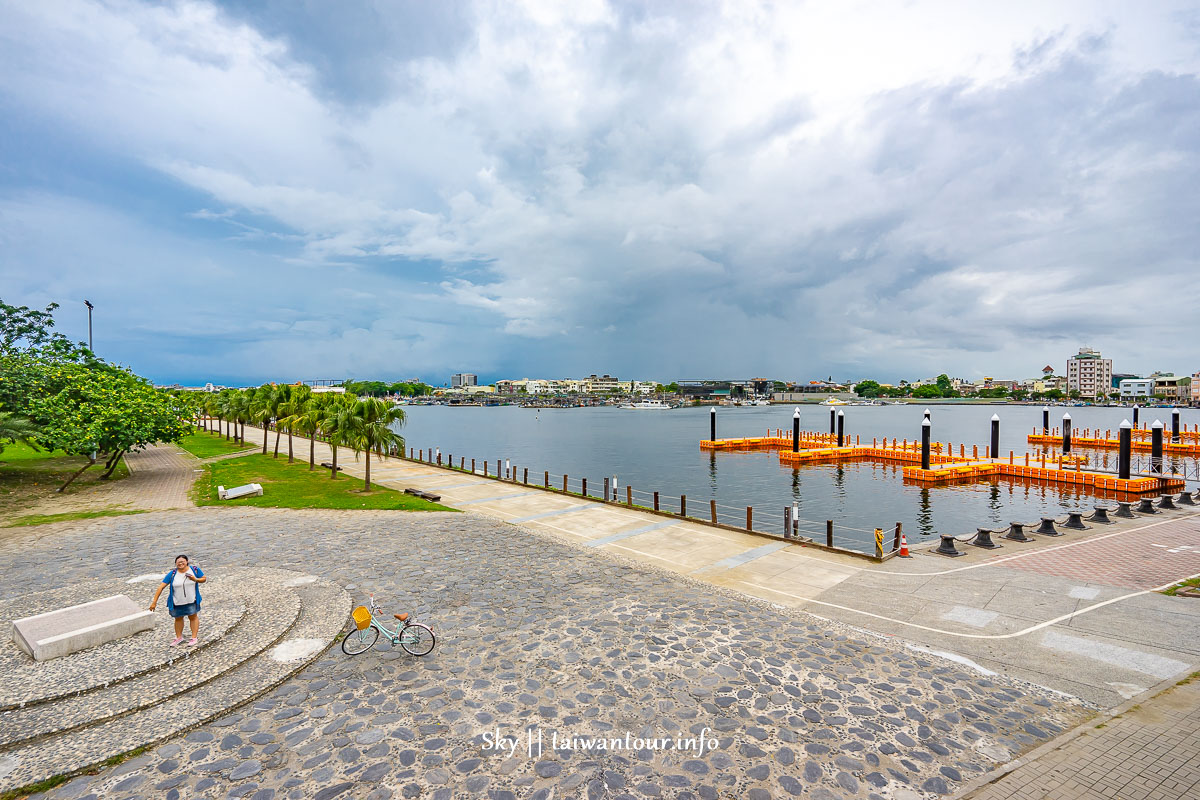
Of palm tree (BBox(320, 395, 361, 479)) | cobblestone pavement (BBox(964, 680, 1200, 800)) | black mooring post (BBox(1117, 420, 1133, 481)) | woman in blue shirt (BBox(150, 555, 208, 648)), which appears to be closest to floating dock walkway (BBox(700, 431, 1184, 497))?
black mooring post (BBox(1117, 420, 1133, 481))

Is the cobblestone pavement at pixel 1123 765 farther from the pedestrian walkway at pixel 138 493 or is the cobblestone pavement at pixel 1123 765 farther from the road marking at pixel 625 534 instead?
the pedestrian walkway at pixel 138 493

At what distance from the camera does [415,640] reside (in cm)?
962

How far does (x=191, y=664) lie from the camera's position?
28.8 ft

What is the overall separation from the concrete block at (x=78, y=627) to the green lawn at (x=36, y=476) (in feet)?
55.3

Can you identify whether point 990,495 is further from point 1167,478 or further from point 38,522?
point 38,522

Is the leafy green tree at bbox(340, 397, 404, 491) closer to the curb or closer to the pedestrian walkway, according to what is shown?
the pedestrian walkway

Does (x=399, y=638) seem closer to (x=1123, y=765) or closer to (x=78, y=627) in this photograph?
(x=78, y=627)

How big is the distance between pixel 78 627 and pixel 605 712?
9.21m

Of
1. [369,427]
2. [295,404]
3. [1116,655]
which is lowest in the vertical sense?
[1116,655]

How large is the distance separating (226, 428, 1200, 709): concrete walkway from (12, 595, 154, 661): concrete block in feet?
→ 38.3

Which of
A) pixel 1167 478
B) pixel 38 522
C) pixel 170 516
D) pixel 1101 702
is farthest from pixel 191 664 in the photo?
pixel 1167 478

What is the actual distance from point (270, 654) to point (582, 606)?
5945mm

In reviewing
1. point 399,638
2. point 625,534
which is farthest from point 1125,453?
point 399,638

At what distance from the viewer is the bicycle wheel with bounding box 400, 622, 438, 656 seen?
9547 millimetres
